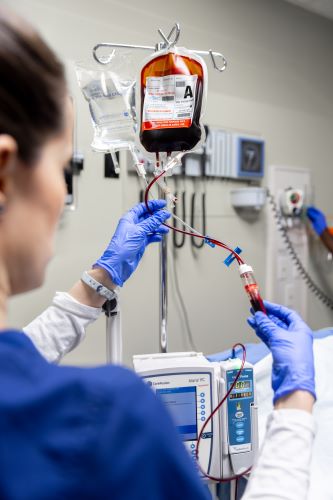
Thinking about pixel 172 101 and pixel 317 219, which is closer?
pixel 172 101

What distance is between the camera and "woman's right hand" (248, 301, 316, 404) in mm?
757

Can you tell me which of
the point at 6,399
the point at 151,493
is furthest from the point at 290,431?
the point at 6,399

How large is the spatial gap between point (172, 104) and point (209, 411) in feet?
2.72

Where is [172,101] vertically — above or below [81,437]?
above

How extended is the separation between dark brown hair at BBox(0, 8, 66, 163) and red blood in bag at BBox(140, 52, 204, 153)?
60 cm

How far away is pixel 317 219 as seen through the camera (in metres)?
2.73

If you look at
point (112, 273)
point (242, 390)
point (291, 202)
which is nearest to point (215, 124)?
point (291, 202)

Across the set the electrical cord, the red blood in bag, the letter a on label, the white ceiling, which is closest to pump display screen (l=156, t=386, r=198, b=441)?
the red blood in bag

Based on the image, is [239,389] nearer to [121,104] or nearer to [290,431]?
[290,431]

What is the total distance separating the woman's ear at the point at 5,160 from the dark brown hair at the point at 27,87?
13 mm

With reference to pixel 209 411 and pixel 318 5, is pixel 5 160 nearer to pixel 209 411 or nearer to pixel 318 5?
pixel 209 411

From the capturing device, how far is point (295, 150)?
110 inches

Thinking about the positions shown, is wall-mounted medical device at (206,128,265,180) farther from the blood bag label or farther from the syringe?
the syringe

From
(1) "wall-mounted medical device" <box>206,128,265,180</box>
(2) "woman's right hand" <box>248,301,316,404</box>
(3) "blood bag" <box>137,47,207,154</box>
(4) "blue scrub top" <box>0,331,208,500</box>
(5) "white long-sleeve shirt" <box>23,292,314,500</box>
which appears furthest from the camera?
(1) "wall-mounted medical device" <box>206,128,265,180</box>
